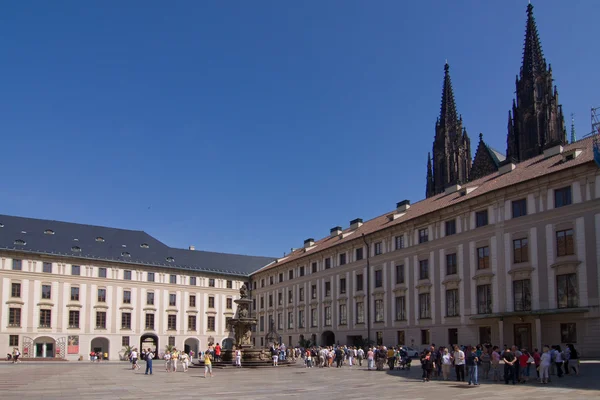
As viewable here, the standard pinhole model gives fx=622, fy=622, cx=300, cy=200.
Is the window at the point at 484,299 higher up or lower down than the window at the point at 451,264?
lower down

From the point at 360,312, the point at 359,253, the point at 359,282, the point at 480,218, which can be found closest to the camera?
the point at 480,218

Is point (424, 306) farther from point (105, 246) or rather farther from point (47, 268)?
point (105, 246)

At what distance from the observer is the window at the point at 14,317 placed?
72125mm

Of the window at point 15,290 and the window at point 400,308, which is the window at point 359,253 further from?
the window at point 15,290

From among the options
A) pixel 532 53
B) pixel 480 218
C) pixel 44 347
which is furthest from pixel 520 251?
pixel 532 53

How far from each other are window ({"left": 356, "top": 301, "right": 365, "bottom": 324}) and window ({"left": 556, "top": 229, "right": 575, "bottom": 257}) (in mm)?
22975

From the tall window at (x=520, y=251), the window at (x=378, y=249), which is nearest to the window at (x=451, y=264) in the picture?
the tall window at (x=520, y=251)

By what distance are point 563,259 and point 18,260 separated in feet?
200

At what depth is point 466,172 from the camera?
351 feet

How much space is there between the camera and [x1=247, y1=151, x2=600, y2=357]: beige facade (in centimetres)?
3781

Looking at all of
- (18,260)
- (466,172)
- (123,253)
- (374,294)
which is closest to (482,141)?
(466,172)

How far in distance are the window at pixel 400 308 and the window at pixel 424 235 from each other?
5.38 m

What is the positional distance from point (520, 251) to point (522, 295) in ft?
9.60

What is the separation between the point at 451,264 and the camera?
47812 mm
